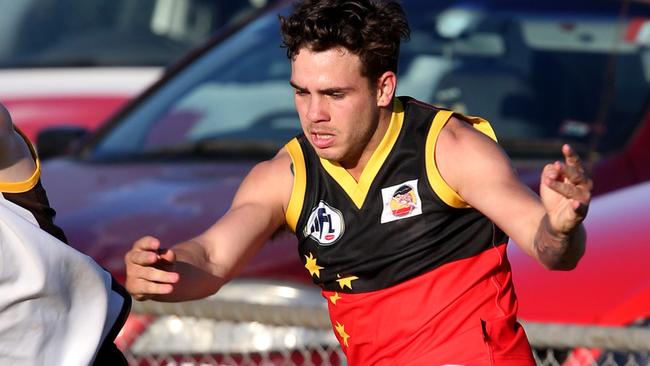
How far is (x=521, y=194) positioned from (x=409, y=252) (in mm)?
383

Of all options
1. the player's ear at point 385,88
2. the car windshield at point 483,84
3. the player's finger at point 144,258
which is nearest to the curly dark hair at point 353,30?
the player's ear at point 385,88

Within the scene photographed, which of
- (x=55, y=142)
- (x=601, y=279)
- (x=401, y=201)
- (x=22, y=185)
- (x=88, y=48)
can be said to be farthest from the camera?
(x=88, y=48)

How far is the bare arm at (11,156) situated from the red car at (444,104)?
1642 mm

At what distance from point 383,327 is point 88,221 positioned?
2086 millimetres

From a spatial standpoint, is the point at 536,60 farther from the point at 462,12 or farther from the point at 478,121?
the point at 478,121

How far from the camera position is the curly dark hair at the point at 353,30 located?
13.3 ft

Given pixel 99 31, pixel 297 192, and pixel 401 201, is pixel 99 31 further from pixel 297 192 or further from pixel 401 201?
pixel 401 201

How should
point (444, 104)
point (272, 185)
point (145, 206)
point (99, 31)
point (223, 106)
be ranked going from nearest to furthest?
1. point (272, 185)
2. point (145, 206)
3. point (444, 104)
4. point (223, 106)
5. point (99, 31)

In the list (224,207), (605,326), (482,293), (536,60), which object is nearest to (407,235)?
(482,293)

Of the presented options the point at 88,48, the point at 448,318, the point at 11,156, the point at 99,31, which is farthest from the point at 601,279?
the point at 99,31

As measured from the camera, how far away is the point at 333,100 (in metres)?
4.03

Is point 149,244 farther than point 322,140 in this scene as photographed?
No

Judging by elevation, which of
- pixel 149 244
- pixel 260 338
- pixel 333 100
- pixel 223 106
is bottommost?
pixel 260 338

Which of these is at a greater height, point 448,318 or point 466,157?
point 466,157
